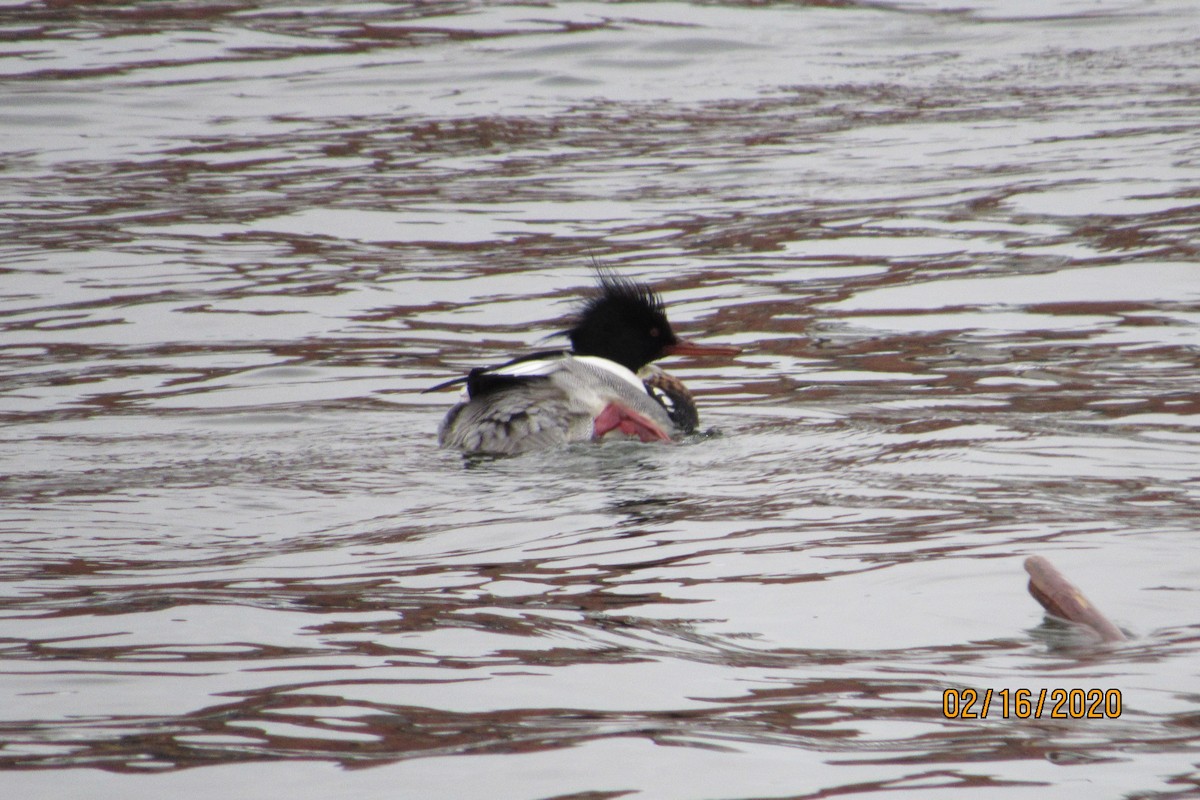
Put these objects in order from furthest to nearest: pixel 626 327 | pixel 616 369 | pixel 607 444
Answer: pixel 626 327 < pixel 616 369 < pixel 607 444

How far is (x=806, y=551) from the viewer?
5.30 m

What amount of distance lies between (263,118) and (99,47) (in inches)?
134

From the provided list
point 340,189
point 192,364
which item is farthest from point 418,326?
point 340,189

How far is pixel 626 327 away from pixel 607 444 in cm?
91

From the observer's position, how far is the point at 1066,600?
165 inches

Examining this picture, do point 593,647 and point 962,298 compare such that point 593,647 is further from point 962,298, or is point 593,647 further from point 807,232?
point 807,232

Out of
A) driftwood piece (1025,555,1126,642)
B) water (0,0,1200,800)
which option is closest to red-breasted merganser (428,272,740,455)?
water (0,0,1200,800)

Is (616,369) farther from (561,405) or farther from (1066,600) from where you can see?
(1066,600)

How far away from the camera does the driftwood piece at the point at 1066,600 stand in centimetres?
419
